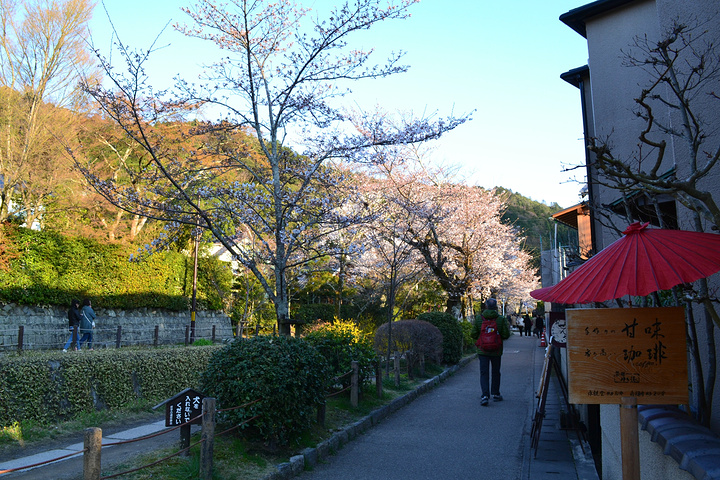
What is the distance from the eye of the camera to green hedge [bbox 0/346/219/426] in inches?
292

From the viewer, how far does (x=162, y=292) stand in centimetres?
2772

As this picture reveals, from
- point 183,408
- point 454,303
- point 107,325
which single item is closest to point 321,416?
point 183,408

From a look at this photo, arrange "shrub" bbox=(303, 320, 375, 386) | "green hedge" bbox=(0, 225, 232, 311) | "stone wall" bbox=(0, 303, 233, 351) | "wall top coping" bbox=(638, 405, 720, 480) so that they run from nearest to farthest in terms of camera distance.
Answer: "wall top coping" bbox=(638, 405, 720, 480) < "shrub" bbox=(303, 320, 375, 386) < "stone wall" bbox=(0, 303, 233, 351) < "green hedge" bbox=(0, 225, 232, 311)

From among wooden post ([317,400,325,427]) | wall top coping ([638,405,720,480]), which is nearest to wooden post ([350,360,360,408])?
wooden post ([317,400,325,427])

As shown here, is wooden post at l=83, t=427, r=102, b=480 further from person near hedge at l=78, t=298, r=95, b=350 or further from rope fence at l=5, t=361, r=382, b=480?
person near hedge at l=78, t=298, r=95, b=350

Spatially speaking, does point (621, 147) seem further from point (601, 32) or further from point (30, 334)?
point (30, 334)

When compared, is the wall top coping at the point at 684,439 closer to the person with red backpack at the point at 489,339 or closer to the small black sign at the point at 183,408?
the small black sign at the point at 183,408

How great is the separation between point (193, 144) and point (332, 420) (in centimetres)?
537

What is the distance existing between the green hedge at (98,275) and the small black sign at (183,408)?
15.0 m

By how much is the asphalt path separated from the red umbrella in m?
3.63

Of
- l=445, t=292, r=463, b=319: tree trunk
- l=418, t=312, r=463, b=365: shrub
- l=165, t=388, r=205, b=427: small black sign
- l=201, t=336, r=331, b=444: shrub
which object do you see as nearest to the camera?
l=165, t=388, r=205, b=427: small black sign

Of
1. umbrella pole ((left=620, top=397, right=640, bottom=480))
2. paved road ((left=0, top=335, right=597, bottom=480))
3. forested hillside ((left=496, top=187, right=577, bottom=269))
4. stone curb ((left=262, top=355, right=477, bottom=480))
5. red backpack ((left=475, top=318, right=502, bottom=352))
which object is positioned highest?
forested hillside ((left=496, top=187, right=577, bottom=269))

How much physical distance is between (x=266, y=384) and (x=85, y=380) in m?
4.08

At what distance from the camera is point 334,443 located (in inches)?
288
